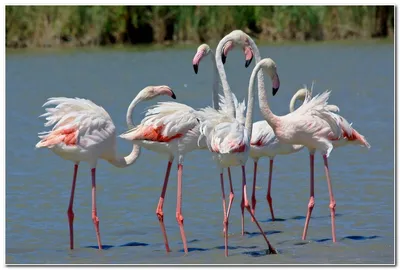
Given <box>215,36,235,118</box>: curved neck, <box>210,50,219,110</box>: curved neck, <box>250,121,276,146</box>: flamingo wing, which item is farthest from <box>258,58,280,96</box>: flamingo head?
<box>250,121,276,146</box>: flamingo wing

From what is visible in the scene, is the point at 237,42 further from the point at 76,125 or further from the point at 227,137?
the point at 76,125

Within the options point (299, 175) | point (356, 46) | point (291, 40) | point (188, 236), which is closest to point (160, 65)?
point (291, 40)

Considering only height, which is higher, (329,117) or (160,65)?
(329,117)

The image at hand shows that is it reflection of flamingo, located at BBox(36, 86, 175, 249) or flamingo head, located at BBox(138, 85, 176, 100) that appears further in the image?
flamingo head, located at BBox(138, 85, 176, 100)

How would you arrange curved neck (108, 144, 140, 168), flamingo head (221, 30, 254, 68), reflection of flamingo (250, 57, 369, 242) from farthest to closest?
curved neck (108, 144, 140, 168) < flamingo head (221, 30, 254, 68) < reflection of flamingo (250, 57, 369, 242)

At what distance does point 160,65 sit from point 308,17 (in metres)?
4.09

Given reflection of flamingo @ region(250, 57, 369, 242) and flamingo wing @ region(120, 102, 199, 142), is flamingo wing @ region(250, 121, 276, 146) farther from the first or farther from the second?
flamingo wing @ region(120, 102, 199, 142)

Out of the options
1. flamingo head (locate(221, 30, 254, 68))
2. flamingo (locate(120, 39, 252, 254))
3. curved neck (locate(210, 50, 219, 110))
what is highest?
flamingo head (locate(221, 30, 254, 68))

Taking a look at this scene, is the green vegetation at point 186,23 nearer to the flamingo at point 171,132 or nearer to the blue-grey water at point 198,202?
the blue-grey water at point 198,202

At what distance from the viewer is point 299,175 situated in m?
11.0

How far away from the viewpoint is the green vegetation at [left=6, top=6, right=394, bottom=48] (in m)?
19.9

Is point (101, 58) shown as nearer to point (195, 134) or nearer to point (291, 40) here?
point (291, 40)

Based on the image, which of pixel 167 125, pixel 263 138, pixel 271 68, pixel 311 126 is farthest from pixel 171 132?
pixel 263 138

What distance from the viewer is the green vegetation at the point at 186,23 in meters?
19.9
